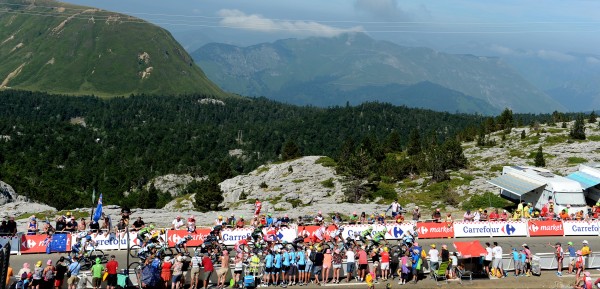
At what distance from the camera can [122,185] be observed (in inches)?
4651

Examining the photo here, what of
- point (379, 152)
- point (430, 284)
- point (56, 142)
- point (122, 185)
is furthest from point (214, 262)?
point (56, 142)

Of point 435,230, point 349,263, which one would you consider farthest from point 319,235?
point 435,230

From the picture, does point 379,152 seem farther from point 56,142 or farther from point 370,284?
point 56,142

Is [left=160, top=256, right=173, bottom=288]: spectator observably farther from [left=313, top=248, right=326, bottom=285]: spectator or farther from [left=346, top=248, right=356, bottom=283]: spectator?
[left=346, top=248, right=356, bottom=283]: spectator

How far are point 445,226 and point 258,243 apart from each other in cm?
1316

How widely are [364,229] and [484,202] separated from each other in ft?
74.2

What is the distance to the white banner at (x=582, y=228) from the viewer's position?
3291 centimetres

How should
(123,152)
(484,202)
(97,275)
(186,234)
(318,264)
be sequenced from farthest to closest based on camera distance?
(123,152) < (484,202) < (186,234) < (318,264) < (97,275)

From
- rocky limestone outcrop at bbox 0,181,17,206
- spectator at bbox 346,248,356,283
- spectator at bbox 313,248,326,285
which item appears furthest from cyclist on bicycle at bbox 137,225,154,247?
rocky limestone outcrop at bbox 0,181,17,206

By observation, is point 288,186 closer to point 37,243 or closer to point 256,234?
point 256,234

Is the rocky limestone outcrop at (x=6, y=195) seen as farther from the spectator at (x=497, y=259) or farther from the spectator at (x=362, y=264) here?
the spectator at (x=497, y=259)

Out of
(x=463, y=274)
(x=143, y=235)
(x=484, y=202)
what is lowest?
(x=484, y=202)

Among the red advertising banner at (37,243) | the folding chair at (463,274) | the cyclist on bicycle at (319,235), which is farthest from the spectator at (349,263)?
the red advertising banner at (37,243)

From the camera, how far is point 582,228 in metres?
33.0
